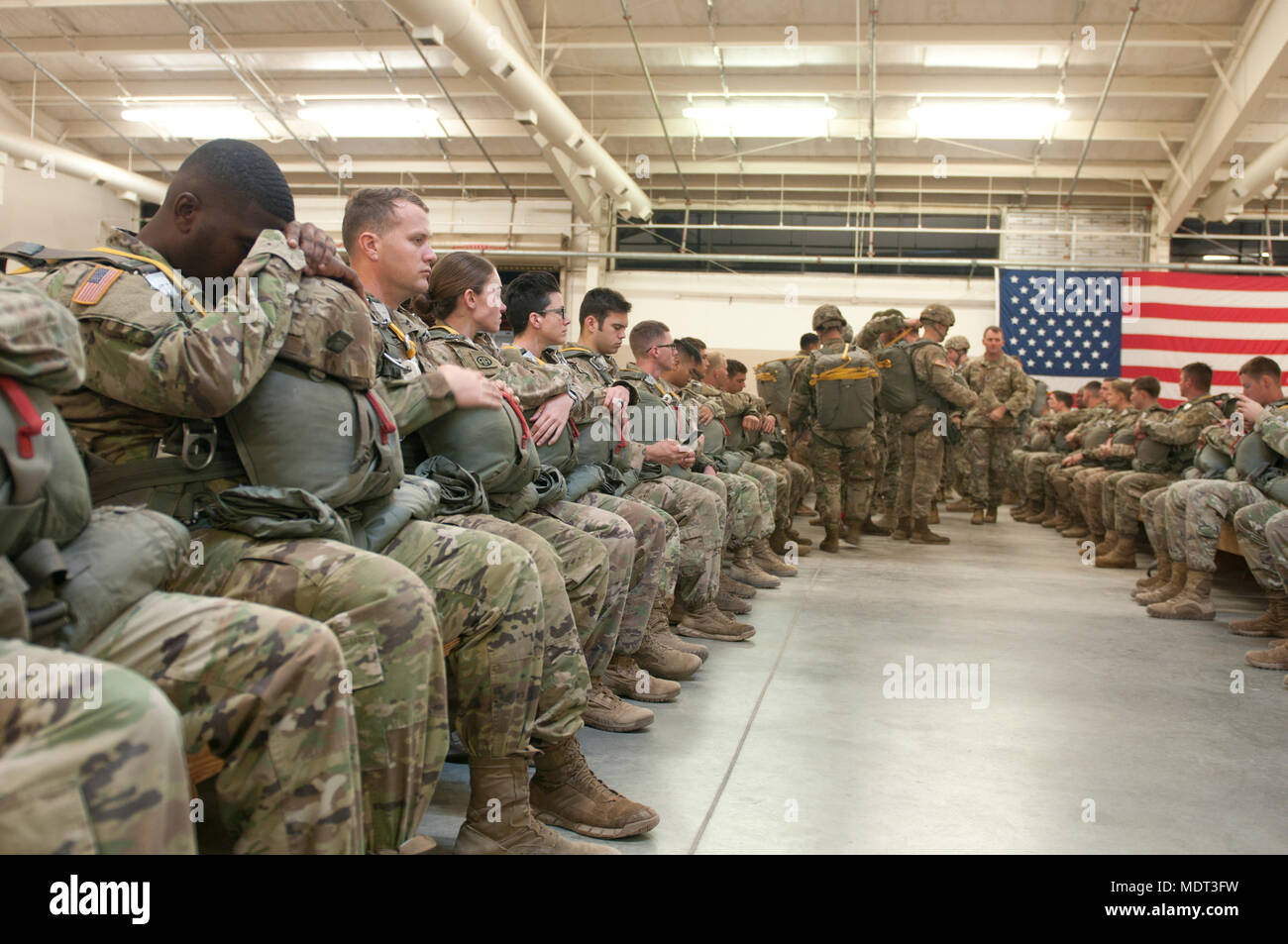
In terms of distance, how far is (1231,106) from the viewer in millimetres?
8953

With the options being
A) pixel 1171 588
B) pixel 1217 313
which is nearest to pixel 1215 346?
pixel 1217 313

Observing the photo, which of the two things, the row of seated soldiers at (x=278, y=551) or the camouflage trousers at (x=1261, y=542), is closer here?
the row of seated soldiers at (x=278, y=551)

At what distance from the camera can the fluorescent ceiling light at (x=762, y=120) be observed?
1033 cm

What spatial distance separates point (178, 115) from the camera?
10.8 metres

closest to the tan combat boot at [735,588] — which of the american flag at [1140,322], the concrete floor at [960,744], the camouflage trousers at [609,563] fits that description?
the concrete floor at [960,744]

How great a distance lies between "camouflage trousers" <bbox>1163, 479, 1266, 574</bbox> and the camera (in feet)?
16.3

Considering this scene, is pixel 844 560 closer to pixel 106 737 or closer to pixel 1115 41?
pixel 1115 41

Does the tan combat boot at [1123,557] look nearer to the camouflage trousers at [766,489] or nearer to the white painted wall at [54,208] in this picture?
the camouflage trousers at [766,489]

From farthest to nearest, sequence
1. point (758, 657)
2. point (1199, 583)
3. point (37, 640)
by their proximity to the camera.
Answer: point (1199, 583) → point (758, 657) → point (37, 640)

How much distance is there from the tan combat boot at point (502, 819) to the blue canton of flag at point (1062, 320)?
1074 cm

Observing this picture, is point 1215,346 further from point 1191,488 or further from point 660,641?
point 660,641

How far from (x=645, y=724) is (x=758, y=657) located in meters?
1.08

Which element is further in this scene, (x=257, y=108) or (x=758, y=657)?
(x=257, y=108)

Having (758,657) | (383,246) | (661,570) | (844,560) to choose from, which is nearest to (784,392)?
(844,560)
